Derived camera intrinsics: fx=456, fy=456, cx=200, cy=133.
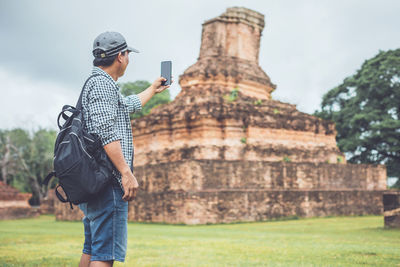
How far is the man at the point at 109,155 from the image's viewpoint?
8.98 ft

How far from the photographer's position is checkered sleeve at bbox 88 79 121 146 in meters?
2.78

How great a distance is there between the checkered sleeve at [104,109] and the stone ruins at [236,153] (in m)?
10.3

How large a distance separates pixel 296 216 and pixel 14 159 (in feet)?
89.2

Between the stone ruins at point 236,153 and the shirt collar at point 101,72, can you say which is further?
the stone ruins at point 236,153

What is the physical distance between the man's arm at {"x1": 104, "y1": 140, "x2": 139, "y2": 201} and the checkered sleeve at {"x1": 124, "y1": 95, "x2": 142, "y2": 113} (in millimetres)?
574

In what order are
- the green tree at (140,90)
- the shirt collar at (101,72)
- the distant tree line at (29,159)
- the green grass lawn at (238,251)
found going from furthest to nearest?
the green tree at (140,90)
the distant tree line at (29,159)
the green grass lawn at (238,251)
the shirt collar at (101,72)

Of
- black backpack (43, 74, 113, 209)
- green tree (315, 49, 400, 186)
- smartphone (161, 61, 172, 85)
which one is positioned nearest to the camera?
black backpack (43, 74, 113, 209)

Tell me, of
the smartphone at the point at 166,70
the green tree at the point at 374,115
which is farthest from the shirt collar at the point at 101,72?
the green tree at the point at 374,115

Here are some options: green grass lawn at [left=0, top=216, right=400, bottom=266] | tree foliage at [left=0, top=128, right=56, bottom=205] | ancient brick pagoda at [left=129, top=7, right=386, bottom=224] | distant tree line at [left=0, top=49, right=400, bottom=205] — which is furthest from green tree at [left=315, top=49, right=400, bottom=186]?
tree foliage at [left=0, top=128, right=56, bottom=205]

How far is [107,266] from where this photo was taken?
2.72 meters

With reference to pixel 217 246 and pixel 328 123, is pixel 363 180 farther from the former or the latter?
pixel 217 246

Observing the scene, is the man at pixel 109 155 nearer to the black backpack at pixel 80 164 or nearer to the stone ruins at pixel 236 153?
the black backpack at pixel 80 164

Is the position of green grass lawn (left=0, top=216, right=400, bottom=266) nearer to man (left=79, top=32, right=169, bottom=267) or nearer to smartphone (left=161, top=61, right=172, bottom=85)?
smartphone (left=161, top=61, right=172, bottom=85)

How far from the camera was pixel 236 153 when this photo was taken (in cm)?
1560
